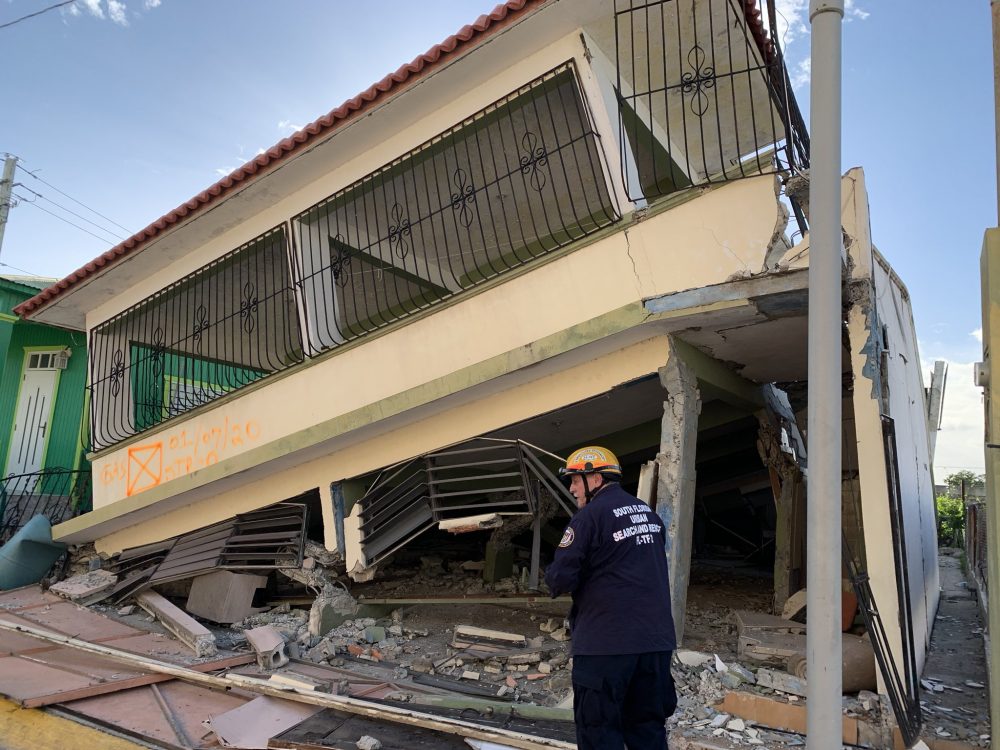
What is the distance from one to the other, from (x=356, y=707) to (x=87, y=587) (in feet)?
16.8

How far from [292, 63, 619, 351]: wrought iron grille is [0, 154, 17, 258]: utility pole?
14.1 m

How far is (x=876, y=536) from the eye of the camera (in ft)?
13.5

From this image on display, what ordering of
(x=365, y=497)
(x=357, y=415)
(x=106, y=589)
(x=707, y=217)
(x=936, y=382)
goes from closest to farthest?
1. (x=707, y=217)
2. (x=357, y=415)
3. (x=365, y=497)
4. (x=106, y=589)
5. (x=936, y=382)

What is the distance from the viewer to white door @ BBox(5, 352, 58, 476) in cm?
1246

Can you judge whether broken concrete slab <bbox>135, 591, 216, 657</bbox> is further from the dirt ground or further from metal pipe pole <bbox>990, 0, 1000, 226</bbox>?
metal pipe pole <bbox>990, 0, 1000, 226</bbox>

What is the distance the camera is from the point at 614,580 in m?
3.11

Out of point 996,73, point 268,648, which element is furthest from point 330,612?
point 996,73

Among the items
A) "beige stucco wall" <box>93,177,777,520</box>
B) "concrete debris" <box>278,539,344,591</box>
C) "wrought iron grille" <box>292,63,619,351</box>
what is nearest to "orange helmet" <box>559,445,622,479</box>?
"beige stucco wall" <box>93,177,777,520</box>

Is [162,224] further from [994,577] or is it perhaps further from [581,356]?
[994,577]

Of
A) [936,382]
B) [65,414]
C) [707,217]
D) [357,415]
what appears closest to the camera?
[707,217]

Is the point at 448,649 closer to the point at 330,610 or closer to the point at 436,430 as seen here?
the point at 330,610

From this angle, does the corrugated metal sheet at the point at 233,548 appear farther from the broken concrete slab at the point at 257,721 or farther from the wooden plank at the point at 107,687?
the broken concrete slab at the point at 257,721

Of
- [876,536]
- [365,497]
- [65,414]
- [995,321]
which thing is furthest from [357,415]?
[65,414]

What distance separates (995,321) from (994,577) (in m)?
1.19
